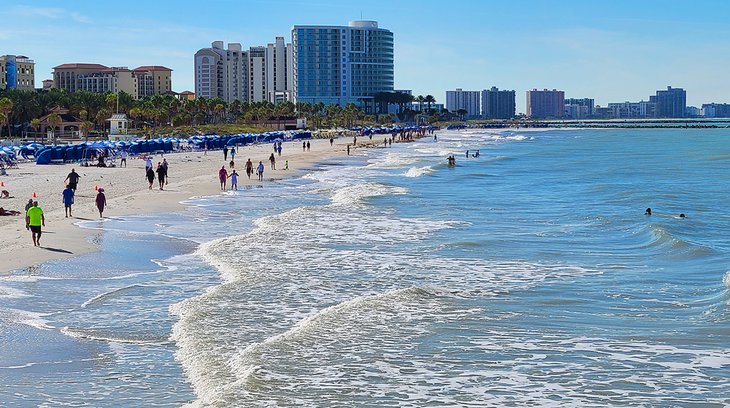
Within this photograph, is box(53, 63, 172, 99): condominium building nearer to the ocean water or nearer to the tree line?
the tree line

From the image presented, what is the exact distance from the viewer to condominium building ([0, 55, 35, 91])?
130 meters

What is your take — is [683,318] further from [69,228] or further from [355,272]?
[69,228]

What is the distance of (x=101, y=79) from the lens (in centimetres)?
17900

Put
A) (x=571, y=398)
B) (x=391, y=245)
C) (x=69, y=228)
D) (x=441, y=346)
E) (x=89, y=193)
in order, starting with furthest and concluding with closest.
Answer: (x=89, y=193), (x=69, y=228), (x=391, y=245), (x=441, y=346), (x=571, y=398)

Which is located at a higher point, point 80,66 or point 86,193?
point 80,66

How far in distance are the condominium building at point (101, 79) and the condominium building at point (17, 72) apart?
34.8m

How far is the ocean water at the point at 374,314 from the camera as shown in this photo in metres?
10.1

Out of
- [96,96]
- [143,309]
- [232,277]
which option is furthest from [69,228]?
[96,96]

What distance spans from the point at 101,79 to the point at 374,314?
175480 mm

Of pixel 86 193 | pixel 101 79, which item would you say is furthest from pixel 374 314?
pixel 101 79

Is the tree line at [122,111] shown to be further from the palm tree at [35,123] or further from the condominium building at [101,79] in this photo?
the condominium building at [101,79]

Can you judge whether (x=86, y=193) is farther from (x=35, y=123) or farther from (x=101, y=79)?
(x=101, y=79)

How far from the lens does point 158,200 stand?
32.0 meters

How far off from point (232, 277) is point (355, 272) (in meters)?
2.47
